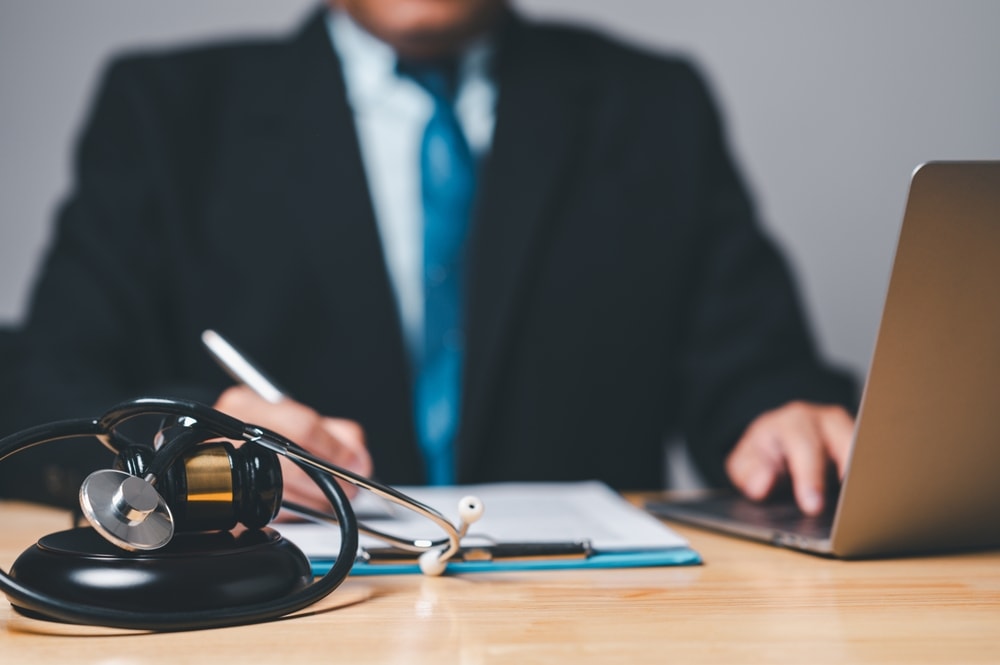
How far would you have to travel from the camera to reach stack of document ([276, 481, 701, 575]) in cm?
54

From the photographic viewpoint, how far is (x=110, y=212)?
1.24m

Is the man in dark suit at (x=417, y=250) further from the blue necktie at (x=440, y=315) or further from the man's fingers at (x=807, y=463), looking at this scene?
the man's fingers at (x=807, y=463)

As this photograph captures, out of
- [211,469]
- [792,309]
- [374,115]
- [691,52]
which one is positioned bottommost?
[792,309]

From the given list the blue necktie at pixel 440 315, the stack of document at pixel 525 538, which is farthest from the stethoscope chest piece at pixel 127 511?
the blue necktie at pixel 440 315

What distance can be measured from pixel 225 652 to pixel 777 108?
1.64m

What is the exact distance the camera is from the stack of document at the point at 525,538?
1.77 feet

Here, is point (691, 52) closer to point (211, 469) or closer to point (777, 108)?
point (777, 108)

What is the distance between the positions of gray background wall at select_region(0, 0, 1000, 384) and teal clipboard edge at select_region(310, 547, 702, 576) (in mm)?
1328

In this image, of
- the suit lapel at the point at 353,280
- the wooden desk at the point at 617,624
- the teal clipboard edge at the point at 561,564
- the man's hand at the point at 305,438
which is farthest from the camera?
the suit lapel at the point at 353,280

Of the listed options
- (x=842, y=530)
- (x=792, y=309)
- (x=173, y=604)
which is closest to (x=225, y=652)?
(x=173, y=604)

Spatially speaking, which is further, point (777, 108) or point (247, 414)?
point (777, 108)

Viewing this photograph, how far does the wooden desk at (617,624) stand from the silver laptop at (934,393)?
0.10 ft

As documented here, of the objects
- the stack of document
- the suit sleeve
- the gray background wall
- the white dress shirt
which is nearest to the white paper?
the stack of document

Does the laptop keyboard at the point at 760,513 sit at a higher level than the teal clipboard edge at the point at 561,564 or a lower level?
lower
